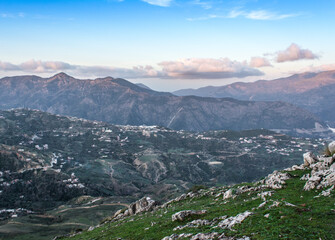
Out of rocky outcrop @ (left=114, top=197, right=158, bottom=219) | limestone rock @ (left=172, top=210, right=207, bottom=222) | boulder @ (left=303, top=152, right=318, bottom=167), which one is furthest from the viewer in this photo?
rocky outcrop @ (left=114, top=197, right=158, bottom=219)

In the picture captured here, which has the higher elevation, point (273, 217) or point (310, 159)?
point (273, 217)

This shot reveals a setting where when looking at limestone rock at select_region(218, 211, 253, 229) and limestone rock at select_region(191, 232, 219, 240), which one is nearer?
limestone rock at select_region(191, 232, 219, 240)

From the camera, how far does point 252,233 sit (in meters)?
23.0

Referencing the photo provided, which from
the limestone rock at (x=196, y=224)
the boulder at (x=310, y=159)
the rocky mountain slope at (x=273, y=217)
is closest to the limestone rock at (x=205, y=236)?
the rocky mountain slope at (x=273, y=217)

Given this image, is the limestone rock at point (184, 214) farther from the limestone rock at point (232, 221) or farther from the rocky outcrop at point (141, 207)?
the rocky outcrop at point (141, 207)

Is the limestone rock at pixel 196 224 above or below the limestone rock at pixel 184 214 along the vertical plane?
above

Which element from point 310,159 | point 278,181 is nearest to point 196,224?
point 278,181

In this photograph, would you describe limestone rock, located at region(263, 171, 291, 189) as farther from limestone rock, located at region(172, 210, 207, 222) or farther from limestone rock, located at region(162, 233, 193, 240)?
limestone rock, located at region(162, 233, 193, 240)

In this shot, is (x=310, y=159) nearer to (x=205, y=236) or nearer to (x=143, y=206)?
(x=205, y=236)

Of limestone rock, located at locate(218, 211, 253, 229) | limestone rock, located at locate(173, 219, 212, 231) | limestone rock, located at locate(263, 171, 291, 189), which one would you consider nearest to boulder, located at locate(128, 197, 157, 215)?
limestone rock, located at locate(263, 171, 291, 189)

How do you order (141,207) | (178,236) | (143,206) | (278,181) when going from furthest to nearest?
1. (143,206)
2. (141,207)
3. (278,181)
4. (178,236)

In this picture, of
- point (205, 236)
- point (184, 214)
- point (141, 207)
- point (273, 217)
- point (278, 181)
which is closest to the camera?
point (205, 236)

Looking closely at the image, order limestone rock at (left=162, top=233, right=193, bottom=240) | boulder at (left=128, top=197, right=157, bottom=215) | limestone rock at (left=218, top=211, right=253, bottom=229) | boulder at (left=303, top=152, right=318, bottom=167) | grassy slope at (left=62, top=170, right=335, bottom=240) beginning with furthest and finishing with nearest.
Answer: boulder at (left=128, top=197, right=157, bottom=215) → boulder at (left=303, top=152, right=318, bottom=167) → limestone rock at (left=162, top=233, right=193, bottom=240) → limestone rock at (left=218, top=211, right=253, bottom=229) → grassy slope at (left=62, top=170, right=335, bottom=240)

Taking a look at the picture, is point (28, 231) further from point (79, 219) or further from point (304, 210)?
point (304, 210)
